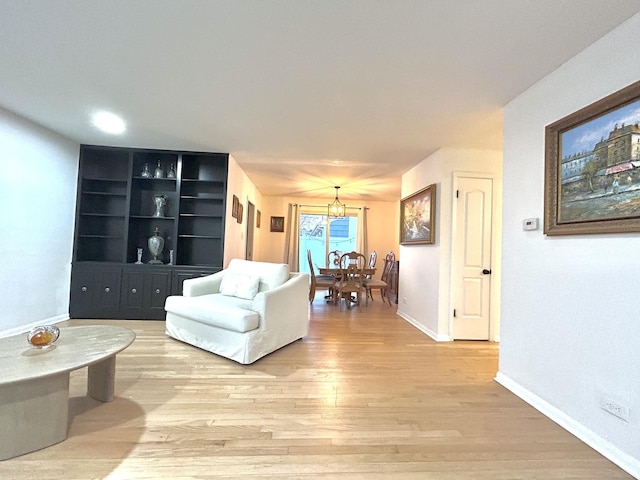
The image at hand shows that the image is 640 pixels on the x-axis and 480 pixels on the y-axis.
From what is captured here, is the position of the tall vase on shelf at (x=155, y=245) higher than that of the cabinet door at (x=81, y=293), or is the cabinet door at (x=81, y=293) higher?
the tall vase on shelf at (x=155, y=245)

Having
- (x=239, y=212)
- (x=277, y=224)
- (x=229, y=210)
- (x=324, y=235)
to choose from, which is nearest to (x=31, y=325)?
(x=229, y=210)

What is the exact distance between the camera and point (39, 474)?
142cm

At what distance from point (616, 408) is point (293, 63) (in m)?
2.87

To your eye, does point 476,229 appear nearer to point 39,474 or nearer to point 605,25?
point 605,25

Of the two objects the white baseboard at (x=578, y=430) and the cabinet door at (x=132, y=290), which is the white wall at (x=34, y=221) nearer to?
the cabinet door at (x=132, y=290)

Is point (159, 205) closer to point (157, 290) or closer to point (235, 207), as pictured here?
point (235, 207)

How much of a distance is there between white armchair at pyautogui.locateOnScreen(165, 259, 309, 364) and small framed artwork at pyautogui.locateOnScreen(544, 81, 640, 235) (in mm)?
2384

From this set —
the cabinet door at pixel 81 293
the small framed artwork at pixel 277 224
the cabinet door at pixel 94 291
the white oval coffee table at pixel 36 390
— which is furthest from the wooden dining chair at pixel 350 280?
the white oval coffee table at pixel 36 390

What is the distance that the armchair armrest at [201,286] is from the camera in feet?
11.6

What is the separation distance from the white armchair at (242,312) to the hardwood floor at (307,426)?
179 mm

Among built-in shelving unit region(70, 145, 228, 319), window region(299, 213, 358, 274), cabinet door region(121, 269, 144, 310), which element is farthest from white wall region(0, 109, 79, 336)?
window region(299, 213, 358, 274)

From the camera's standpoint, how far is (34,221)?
367 cm

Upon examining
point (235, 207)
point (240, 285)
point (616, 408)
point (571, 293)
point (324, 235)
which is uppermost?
point (235, 207)

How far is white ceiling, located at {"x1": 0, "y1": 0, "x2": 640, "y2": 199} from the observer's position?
1697 millimetres
